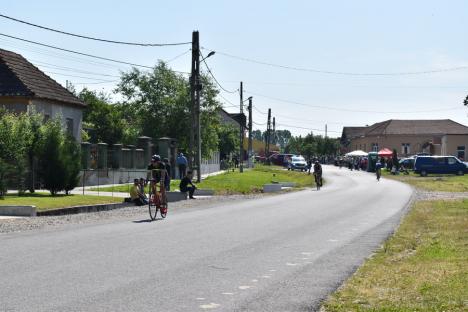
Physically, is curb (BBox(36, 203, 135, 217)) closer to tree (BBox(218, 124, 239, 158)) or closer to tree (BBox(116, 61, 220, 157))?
tree (BBox(116, 61, 220, 157))

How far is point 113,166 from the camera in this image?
41906mm

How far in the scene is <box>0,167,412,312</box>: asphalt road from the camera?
27.5ft

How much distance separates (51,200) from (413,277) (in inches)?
718

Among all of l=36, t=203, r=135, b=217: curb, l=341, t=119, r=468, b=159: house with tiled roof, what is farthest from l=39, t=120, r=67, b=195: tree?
l=341, t=119, r=468, b=159: house with tiled roof

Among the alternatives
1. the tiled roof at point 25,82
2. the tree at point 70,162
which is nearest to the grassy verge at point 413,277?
the tree at point 70,162

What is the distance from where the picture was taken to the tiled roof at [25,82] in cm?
3706

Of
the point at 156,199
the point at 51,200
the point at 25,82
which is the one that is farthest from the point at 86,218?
the point at 25,82

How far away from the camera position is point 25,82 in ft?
123

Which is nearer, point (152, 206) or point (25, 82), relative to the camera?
point (152, 206)

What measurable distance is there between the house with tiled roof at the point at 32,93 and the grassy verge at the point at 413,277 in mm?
21843

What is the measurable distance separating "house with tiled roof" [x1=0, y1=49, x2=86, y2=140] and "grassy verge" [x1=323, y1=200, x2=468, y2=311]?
2184cm

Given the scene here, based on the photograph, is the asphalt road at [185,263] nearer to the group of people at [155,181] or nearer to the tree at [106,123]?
the group of people at [155,181]

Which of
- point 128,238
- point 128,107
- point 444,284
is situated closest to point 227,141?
point 128,107

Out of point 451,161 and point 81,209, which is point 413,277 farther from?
point 451,161
